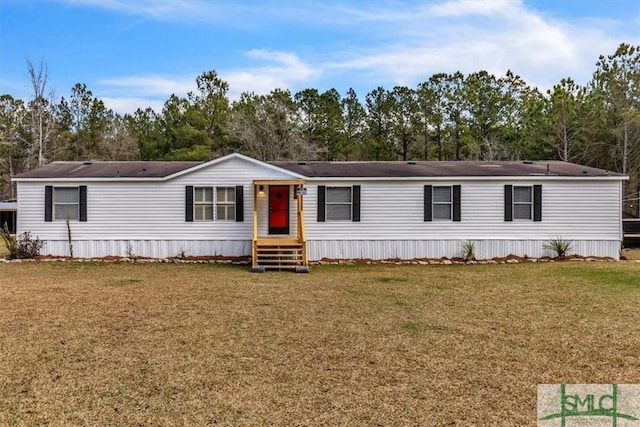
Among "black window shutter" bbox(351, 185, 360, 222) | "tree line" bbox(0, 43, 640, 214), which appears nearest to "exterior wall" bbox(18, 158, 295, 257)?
"black window shutter" bbox(351, 185, 360, 222)

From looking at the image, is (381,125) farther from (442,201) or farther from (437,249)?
(437,249)

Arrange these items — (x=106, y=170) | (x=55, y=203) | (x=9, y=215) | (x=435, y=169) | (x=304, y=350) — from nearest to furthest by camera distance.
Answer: (x=304, y=350)
(x=55, y=203)
(x=106, y=170)
(x=435, y=169)
(x=9, y=215)

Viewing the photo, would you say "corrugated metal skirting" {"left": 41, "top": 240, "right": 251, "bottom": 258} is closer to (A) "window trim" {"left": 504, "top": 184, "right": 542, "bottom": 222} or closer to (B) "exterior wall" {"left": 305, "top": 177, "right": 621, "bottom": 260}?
(B) "exterior wall" {"left": 305, "top": 177, "right": 621, "bottom": 260}

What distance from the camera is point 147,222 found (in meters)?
14.4

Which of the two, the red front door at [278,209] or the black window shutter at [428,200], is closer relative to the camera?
the black window shutter at [428,200]

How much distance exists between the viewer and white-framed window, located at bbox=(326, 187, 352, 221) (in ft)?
47.1

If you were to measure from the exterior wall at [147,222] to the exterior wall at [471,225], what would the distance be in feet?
6.93

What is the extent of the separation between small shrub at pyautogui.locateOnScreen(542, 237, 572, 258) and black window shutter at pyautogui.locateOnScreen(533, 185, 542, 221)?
0.83m

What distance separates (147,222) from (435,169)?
30.0 ft

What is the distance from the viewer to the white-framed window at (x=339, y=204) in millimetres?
14344

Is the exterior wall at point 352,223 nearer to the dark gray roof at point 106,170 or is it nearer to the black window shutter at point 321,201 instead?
the black window shutter at point 321,201

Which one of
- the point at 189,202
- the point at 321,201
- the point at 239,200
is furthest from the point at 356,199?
the point at 189,202

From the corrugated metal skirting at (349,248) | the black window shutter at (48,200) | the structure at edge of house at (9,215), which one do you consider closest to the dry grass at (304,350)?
the corrugated metal skirting at (349,248)

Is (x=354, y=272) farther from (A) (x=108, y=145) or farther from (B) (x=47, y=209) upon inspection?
(A) (x=108, y=145)
